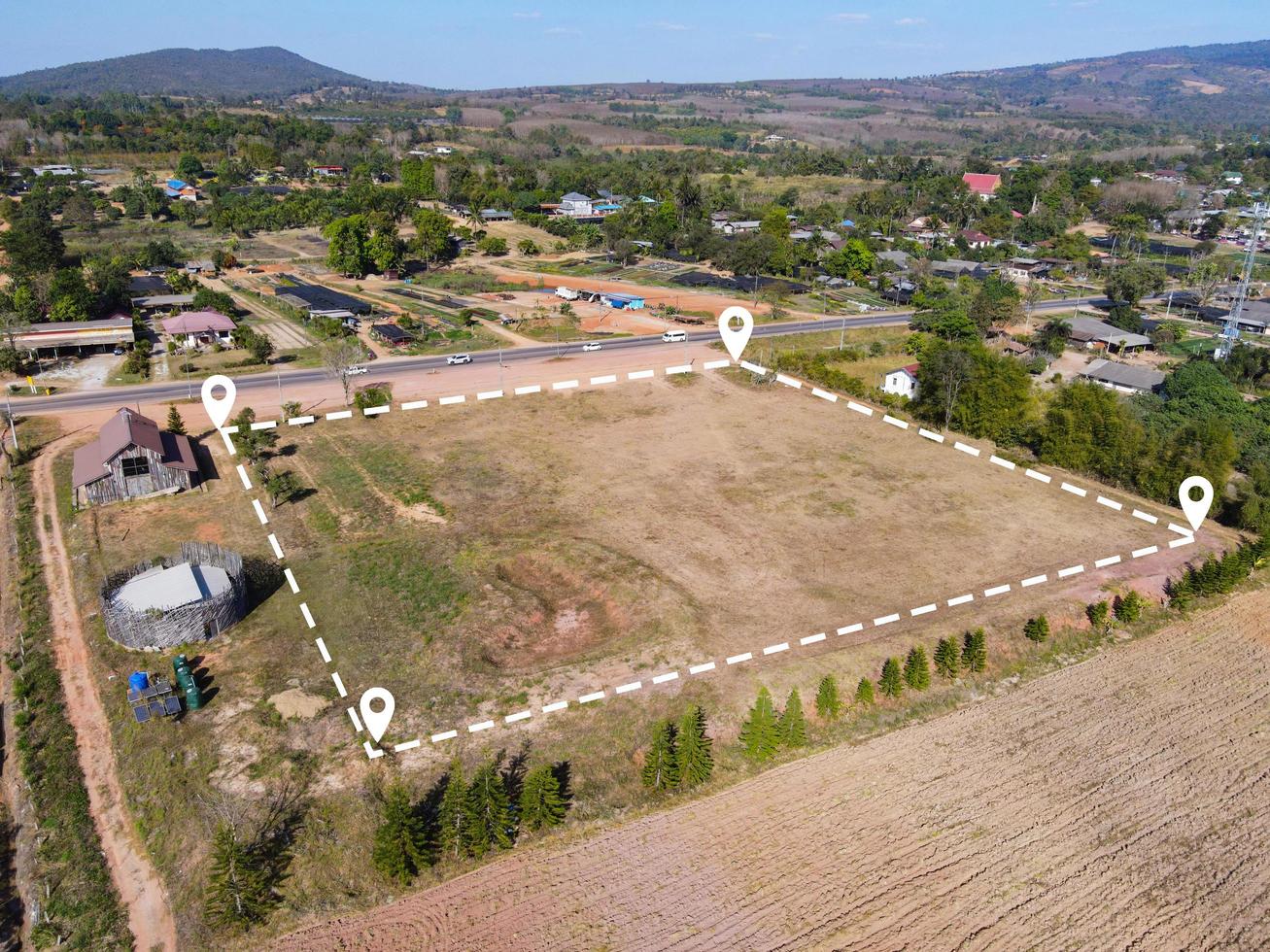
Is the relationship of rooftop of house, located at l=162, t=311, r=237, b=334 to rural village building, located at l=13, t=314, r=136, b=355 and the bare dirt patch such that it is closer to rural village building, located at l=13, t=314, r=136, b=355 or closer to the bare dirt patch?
rural village building, located at l=13, t=314, r=136, b=355

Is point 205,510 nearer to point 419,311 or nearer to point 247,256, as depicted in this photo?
point 419,311

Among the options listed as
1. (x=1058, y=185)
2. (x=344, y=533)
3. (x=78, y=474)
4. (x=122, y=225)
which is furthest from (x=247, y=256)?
(x=1058, y=185)

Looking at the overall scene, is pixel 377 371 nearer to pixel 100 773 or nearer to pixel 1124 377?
pixel 100 773

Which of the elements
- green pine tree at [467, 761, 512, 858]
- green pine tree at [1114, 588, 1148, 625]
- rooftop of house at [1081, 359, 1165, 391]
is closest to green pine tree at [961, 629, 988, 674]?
green pine tree at [1114, 588, 1148, 625]

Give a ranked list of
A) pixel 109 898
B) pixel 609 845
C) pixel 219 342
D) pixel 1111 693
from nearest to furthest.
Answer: pixel 109 898, pixel 609 845, pixel 1111 693, pixel 219 342

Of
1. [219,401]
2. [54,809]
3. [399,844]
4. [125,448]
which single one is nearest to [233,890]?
[399,844]

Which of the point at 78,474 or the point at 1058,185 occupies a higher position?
the point at 1058,185
